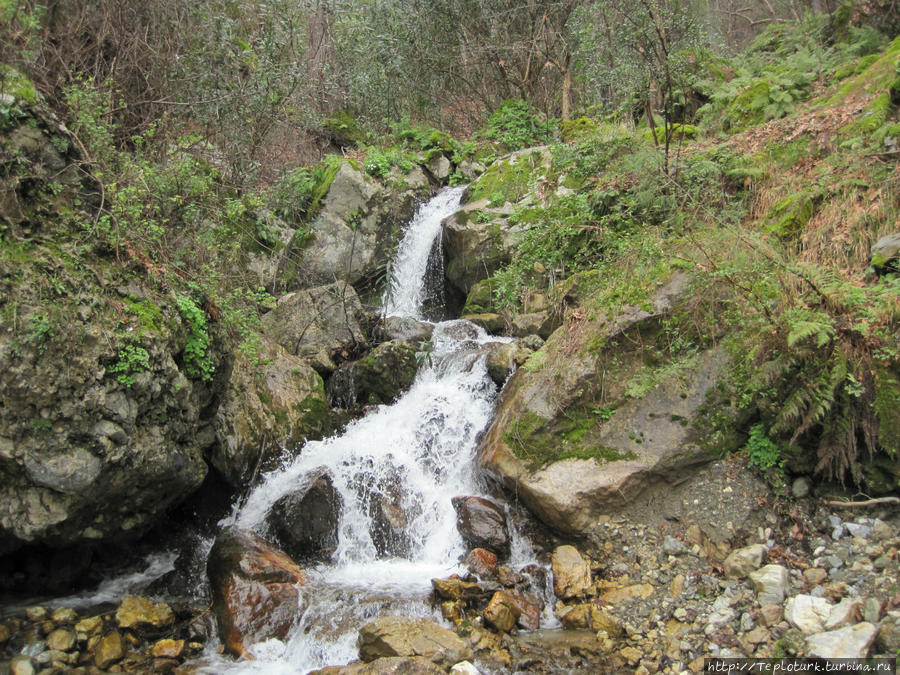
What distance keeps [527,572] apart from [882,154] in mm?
5857

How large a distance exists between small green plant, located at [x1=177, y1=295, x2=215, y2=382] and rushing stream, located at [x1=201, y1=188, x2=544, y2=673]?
1834 mm

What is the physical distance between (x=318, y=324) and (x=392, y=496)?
3423mm

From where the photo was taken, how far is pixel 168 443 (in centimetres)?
516

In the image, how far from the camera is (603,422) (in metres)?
5.91

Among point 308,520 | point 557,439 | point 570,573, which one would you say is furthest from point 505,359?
point 308,520

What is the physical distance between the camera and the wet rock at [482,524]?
18.8 ft

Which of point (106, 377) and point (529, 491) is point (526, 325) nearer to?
point (529, 491)

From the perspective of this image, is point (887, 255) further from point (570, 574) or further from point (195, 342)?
point (195, 342)

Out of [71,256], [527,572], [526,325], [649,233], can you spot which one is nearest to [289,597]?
[527,572]

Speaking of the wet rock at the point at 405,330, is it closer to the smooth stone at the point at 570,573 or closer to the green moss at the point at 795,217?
the smooth stone at the point at 570,573

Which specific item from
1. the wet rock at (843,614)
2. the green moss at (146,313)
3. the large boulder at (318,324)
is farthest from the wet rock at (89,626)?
the wet rock at (843,614)

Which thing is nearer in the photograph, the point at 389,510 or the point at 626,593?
the point at 626,593

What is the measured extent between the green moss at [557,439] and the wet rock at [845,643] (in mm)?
2384

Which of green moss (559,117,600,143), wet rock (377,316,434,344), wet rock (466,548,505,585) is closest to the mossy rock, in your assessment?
wet rock (377,316,434,344)
